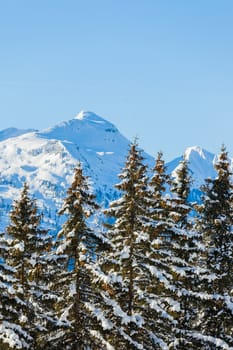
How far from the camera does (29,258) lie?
23.8 meters

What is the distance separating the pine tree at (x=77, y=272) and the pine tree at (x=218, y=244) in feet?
23.5

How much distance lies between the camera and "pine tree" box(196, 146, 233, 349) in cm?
2752

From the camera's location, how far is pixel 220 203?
28.1m

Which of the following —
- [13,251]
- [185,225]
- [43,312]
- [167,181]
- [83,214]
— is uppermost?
[167,181]

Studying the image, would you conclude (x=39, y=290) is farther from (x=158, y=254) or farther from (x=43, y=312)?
(x=158, y=254)

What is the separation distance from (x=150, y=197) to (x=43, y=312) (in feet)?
25.2

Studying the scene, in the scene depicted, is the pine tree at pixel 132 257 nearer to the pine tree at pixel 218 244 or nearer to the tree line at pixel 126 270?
the tree line at pixel 126 270

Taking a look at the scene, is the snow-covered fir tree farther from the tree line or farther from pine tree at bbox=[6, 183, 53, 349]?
pine tree at bbox=[6, 183, 53, 349]

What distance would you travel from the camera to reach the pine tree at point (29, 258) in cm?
2303

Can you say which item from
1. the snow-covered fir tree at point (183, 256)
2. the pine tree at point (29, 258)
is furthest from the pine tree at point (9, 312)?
the snow-covered fir tree at point (183, 256)

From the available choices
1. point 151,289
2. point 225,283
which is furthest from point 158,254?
point 225,283

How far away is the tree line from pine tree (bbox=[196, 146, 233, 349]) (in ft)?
0.18

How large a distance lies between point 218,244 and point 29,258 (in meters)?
9.90

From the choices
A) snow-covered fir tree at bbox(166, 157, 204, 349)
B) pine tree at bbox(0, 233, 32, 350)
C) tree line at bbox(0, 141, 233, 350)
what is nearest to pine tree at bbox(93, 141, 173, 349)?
tree line at bbox(0, 141, 233, 350)
